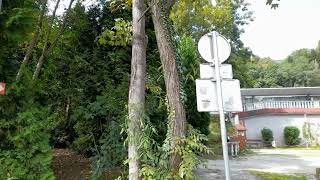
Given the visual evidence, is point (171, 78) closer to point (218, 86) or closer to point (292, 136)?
point (218, 86)

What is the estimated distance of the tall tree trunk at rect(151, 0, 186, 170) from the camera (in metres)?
5.54

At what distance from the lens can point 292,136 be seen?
25.2m

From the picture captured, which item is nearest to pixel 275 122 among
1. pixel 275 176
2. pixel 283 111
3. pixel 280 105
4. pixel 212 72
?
pixel 283 111

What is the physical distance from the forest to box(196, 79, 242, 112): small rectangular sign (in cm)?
111

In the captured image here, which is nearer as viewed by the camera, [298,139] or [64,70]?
[64,70]

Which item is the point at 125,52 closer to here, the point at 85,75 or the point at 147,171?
the point at 85,75

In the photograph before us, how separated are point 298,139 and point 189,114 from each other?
50.3 feet

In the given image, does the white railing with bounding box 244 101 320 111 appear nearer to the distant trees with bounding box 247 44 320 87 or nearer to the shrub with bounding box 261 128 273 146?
the shrub with bounding box 261 128 273 146

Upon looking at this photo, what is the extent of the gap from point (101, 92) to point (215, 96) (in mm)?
5130

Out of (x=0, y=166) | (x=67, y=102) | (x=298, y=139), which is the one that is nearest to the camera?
(x=0, y=166)

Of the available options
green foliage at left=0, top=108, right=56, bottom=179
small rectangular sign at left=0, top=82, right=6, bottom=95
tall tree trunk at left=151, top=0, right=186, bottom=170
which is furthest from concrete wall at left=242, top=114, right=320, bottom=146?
small rectangular sign at left=0, top=82, right=6, bottom=95

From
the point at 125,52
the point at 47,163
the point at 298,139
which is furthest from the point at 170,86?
the point at 298,139

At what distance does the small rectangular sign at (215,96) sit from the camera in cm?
434

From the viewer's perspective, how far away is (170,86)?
579 centimetres
